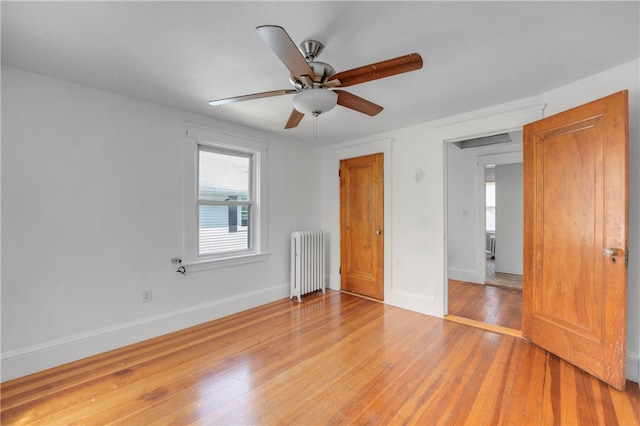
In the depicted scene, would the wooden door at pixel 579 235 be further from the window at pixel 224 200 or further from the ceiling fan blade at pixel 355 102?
the window at pixel 224 200

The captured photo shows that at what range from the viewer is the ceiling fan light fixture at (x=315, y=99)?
5.44 ft

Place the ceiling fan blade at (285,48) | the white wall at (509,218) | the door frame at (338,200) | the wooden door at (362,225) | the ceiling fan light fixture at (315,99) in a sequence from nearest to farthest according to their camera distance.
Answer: the ceiling fan blade at (285,48) < the ceiling fan light fixture at (315,99) < the door frame at (338,200) < the wooden door at (362,225) < the white wall at (509,218)

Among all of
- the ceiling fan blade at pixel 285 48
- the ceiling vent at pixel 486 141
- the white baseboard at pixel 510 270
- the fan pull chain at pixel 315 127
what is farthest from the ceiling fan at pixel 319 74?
the white baseboard at pixel 510 270

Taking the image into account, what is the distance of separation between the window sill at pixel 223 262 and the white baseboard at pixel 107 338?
0.42 m

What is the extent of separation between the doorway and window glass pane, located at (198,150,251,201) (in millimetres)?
3116

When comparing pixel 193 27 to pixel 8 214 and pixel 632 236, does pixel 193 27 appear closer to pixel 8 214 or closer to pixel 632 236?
A: pixel 8 214

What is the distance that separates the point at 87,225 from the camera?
239 cm

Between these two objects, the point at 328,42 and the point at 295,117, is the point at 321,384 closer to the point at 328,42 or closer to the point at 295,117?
the point at 295,117

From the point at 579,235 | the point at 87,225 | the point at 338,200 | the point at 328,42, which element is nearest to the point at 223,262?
the point at 87,225

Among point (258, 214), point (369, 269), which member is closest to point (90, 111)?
point (258, 214)

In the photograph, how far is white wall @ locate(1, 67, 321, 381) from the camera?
209 cm

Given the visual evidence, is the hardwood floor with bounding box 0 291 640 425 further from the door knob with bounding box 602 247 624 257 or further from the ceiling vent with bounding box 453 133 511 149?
the ceiling vent with bounding box 453 133 511 149

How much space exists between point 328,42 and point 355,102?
423 millimetres

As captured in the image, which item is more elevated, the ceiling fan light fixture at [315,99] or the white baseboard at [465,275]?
the ceiling fan light fixture at [315,99]
